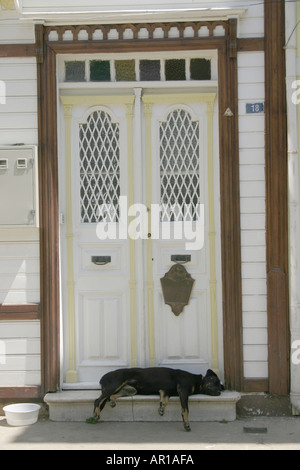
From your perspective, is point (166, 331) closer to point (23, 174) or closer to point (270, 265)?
point (270, 265)

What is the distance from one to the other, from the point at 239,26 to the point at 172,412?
Result: 11.7 feet

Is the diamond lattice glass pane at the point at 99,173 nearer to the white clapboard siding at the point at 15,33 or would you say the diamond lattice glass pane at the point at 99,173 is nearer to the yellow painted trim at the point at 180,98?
the yellow painted trim at the point at 180,98

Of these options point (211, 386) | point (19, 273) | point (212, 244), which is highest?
point (212, 244)

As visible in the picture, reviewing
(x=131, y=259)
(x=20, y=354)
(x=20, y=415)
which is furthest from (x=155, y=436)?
(x=131, y=259)

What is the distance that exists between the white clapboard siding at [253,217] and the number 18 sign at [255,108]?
1.3 inches

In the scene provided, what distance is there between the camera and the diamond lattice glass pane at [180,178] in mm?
7340

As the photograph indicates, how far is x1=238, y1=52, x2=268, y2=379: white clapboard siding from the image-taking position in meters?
7.13

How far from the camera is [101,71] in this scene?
7359 millimetres

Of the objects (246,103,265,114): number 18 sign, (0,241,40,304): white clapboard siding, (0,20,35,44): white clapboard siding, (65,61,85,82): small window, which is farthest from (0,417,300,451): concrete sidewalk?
(0,20,35,44): white clapboard siding

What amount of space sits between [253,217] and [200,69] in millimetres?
1490

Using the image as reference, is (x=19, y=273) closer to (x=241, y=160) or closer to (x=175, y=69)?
(x=241, y=160)

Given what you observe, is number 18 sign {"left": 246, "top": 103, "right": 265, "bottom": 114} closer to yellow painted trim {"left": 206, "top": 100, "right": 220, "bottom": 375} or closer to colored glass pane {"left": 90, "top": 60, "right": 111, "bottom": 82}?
yellow painted trim {"left": 206, "top": 100, "right": 220, "bottom": 375}

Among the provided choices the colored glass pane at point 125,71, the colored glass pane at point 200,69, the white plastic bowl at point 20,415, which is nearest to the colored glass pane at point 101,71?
the colored glass pane at point 125,71

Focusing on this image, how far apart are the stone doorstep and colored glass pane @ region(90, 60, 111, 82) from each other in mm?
2945
